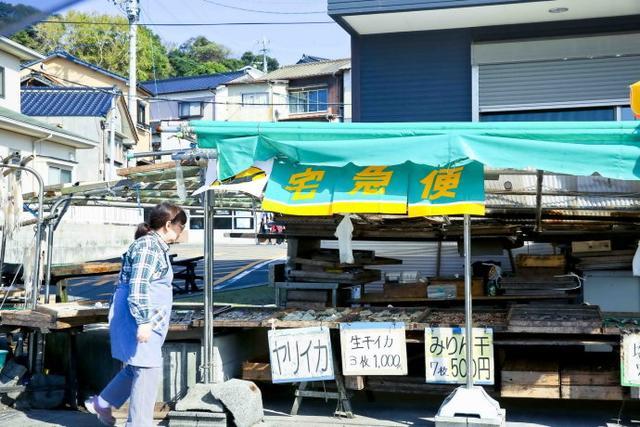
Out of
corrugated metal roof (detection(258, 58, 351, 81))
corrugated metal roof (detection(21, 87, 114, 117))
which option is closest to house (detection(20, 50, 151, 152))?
corrugated metal roof (detection(21, 87, 114, 117))

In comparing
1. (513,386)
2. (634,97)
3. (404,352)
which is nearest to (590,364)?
(513,386)

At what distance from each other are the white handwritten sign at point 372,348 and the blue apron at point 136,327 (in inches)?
71.2

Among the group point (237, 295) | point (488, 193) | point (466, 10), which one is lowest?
point (237, 295)

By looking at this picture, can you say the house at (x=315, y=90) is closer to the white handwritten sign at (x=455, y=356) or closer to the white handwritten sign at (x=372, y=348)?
the white handwritten sign at (x=372, y=348)

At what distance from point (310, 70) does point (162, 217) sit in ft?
146

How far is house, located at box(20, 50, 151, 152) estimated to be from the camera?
3972cm

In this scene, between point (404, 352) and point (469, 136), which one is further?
point (404, 352)

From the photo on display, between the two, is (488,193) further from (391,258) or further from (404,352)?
(391,258)

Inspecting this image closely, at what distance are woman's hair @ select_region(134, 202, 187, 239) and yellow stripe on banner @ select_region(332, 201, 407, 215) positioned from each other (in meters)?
1.41

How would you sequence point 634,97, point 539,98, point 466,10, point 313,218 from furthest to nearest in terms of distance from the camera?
point 539,98
point 466,10
point 313,218
point 634,97

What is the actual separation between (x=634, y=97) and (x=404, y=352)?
3.11 m

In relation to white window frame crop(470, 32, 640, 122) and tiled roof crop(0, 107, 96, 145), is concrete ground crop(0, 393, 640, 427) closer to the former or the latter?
white window frame crop(470, 32, 640, 122)

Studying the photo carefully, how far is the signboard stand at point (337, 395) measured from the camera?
7418mm

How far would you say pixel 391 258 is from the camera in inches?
449
